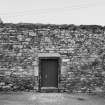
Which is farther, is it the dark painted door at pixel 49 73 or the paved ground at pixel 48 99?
the dark painted door at pixel 49 73

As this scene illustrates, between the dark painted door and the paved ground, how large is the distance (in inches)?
28.9

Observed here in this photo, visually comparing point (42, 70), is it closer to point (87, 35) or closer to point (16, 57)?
point (16, 57)

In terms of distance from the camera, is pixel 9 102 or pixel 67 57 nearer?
pixel 9 102

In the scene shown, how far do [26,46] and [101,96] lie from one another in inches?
170

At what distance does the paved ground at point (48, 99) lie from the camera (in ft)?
25.3

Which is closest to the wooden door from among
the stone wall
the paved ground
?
the stone wall

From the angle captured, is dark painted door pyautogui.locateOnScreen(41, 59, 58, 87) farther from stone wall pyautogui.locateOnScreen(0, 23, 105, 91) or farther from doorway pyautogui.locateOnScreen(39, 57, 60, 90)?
stone wall pyautogui.locateOnScreen(0, 23, 105, 91)

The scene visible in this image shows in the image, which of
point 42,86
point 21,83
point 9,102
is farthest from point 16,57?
point 9,102

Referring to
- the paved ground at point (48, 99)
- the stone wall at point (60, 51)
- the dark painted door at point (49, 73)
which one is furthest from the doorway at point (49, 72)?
the paved ground at point (48, 99)

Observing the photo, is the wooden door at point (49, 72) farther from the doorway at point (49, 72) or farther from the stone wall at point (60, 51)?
the stone wall at point (60, 51)

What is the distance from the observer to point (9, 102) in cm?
771

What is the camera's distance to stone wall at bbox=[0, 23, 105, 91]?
9.58 m

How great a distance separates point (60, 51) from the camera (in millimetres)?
9641

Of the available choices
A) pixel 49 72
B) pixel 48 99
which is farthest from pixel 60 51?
pixel 48 99
